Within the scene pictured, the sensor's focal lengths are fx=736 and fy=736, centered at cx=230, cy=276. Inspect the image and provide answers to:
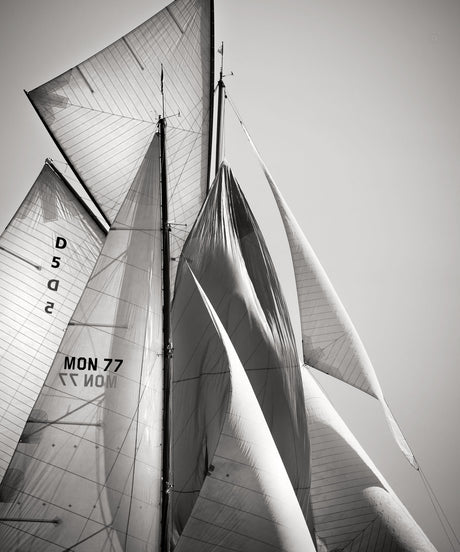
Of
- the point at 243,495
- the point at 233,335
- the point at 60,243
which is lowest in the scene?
the point at 243,495

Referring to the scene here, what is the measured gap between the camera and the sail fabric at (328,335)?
46.1 feet

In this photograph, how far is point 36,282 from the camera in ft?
49.0

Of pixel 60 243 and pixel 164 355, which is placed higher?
pixel 60 243

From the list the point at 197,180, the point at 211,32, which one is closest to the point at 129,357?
the point at 197,180

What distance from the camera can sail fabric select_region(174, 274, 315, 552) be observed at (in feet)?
31.7

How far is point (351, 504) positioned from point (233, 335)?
3787mm

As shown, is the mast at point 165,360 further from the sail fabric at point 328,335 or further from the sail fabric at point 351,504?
the sail fabric at point 351,504

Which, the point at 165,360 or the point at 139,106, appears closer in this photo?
the point at 165,360

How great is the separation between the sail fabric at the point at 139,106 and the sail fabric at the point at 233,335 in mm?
1651

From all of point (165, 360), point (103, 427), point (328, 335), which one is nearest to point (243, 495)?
point (103, 427)

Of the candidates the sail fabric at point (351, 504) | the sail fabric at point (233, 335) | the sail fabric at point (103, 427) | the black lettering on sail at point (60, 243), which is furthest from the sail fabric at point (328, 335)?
the black lettering on sail at point (60, 243)

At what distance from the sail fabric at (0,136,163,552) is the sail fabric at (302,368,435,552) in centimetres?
395

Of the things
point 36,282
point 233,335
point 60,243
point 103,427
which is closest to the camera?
point 103,427

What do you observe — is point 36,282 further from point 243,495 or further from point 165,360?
point 243,495
